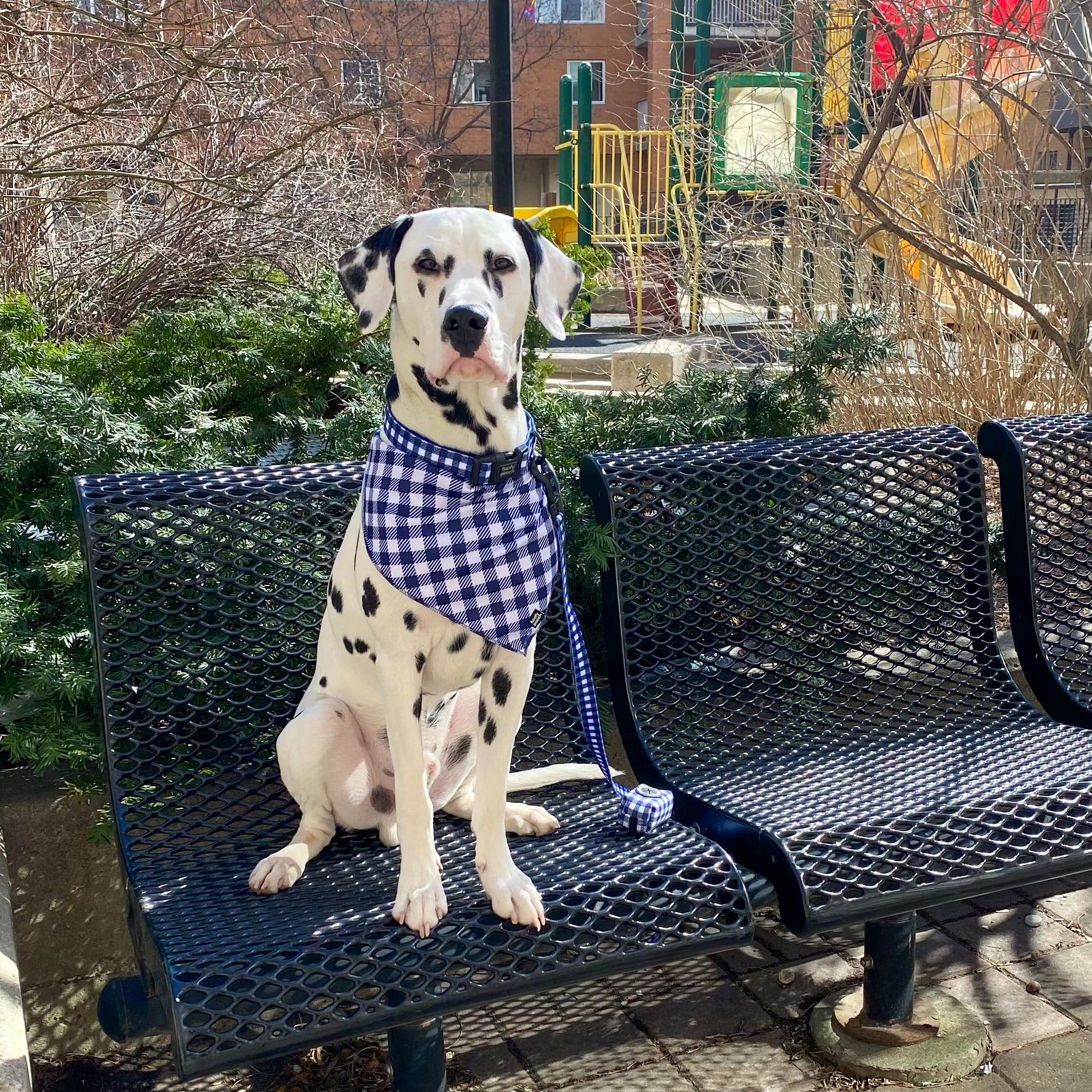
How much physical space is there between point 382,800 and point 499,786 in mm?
359

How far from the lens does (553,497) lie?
2.30 meters

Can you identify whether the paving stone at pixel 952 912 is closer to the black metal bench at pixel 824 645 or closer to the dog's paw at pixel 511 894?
the black metal bench at pixel 824 645

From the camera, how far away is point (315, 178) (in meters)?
7.05

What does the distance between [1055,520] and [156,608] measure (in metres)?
2.35

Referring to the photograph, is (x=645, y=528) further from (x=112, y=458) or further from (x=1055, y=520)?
(x=112, y=458)

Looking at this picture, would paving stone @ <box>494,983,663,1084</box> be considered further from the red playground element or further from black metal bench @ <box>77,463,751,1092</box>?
the red playground element

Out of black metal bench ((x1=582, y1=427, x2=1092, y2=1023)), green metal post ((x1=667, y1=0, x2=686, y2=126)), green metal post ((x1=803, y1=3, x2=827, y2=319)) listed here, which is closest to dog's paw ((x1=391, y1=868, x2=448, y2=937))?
black metal bench ((x1=582, y1=427, x2=1092, y2=1023))

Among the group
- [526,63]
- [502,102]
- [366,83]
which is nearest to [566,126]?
[366,83]

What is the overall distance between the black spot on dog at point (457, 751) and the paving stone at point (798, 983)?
1.05 metres

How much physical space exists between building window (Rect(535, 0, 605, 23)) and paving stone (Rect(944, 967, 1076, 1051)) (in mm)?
32773

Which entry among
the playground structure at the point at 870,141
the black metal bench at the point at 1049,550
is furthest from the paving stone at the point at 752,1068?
the playground structure at the point at 870,141

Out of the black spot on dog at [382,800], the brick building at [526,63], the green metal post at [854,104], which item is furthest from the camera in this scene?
the brick building at [526,63]

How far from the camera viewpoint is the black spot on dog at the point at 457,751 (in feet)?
8.11

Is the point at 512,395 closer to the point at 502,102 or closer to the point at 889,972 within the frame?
the point at 889,972
